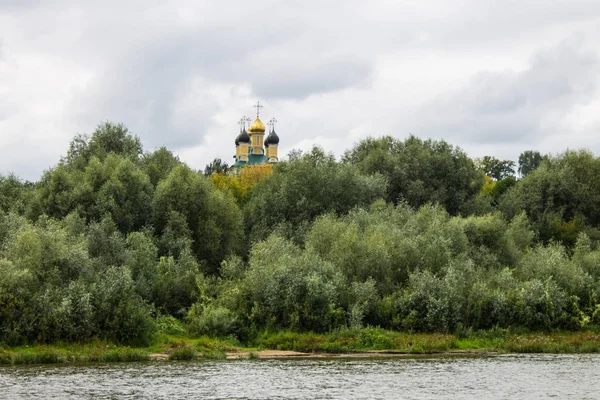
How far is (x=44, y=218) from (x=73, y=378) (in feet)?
100

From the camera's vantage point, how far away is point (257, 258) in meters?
75.2

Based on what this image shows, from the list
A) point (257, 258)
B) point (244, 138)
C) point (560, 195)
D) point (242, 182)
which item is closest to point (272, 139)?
point (244, 138)

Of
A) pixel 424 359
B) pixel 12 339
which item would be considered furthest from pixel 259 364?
pixel 12 339

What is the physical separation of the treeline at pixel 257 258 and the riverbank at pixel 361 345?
1236 mm

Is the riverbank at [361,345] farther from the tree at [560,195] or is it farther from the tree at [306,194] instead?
the tree at [560,195]

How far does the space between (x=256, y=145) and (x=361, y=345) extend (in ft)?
414

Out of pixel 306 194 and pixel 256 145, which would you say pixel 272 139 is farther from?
pixel 306 194

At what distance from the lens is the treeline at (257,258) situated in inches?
2537

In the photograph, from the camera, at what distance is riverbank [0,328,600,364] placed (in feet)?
210

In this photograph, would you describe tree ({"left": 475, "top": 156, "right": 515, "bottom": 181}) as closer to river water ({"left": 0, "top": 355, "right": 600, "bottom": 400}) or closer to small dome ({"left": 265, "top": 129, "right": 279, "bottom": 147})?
small dome ({"left": 265, "top": 129, "right": 279, "bottom": 147})

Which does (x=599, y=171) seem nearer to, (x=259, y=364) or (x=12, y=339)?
(x=259, y=364)

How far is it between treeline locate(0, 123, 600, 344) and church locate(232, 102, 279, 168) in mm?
86315

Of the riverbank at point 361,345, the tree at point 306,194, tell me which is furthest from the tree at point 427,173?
the riverbank at point 361,345

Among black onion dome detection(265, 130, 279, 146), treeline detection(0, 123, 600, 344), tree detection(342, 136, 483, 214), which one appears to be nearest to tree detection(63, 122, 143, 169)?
treeline detection(0, 123, 600, 344)
